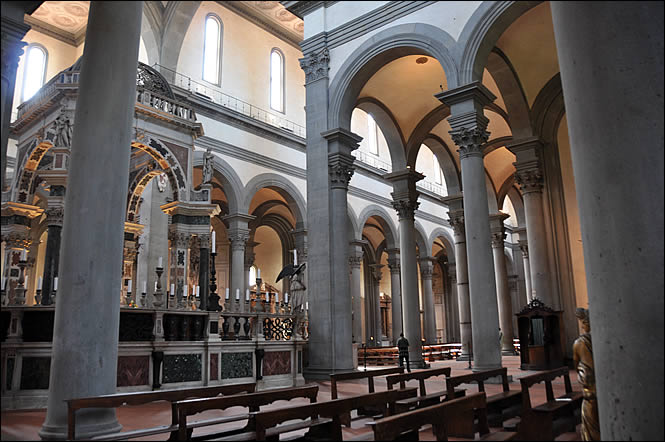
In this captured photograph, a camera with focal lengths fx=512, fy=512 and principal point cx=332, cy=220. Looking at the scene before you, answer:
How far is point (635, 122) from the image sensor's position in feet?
8.09

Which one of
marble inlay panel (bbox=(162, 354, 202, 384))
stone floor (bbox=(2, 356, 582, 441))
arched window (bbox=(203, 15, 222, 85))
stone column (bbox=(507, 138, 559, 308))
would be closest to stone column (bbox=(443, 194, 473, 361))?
stone column (bbox=(507, 138, 559, 308))

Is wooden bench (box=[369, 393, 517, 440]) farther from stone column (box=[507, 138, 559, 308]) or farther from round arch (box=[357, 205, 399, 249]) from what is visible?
round arch (box=[357, 205, 399, 249])

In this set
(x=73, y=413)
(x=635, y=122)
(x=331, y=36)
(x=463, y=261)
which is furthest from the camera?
(x=463, y=261)

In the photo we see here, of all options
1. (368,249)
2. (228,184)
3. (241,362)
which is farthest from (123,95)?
(368,249)

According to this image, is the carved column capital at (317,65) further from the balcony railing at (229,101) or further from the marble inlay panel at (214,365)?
the marble inlay panel at (214,365)

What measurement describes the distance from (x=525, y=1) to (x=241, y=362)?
30.1ft

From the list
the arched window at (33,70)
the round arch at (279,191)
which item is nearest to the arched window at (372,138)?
the round arch at (279,191)

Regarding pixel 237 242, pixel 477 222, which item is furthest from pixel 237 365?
pixel 237 242

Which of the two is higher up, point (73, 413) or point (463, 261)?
point (463, 261)

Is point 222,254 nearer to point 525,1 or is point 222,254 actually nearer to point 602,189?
point 525,1

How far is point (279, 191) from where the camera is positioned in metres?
21.3

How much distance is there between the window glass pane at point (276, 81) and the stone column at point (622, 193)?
2030 cm

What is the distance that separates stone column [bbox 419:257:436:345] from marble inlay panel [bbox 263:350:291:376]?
16917 mm

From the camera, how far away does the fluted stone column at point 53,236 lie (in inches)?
419
